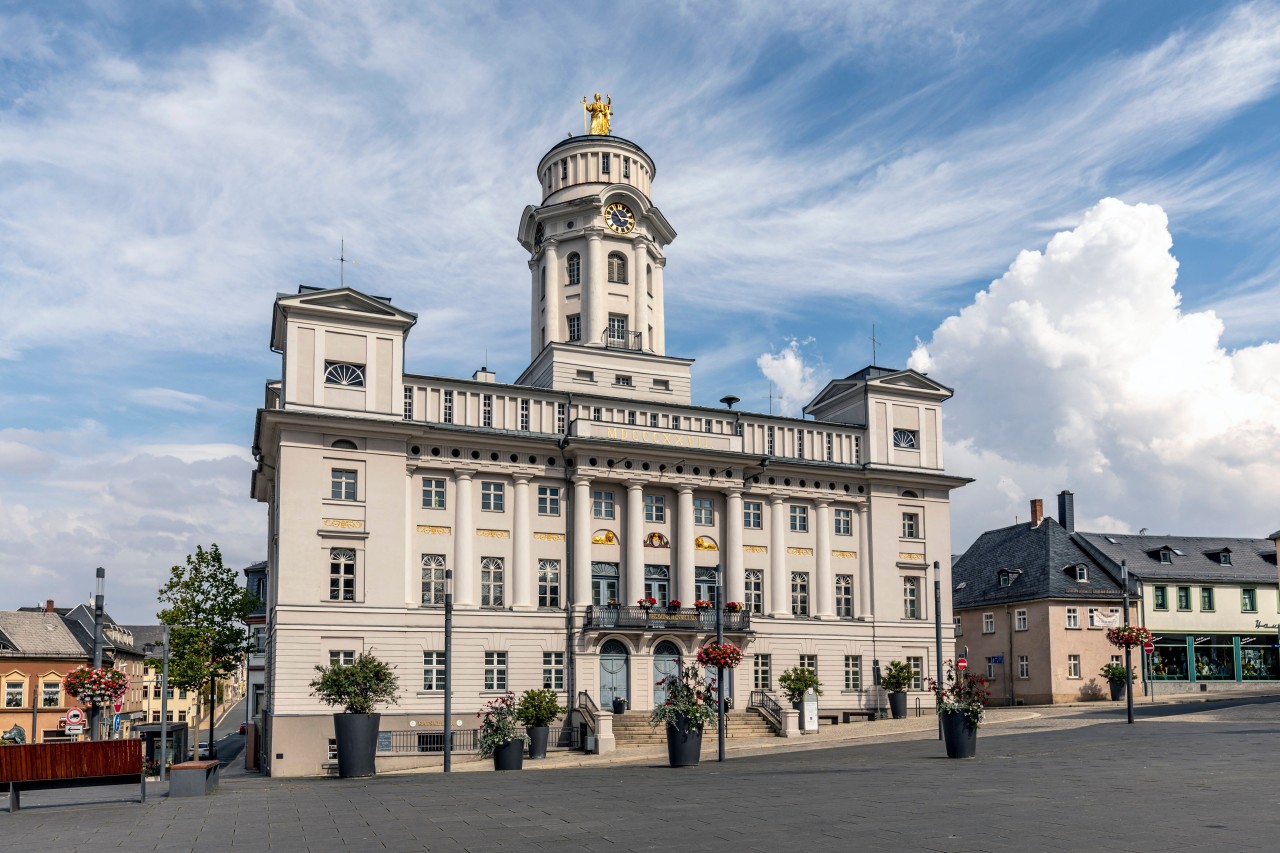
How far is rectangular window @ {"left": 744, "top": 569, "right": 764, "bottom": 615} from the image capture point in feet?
189

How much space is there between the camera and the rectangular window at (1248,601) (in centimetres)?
7399

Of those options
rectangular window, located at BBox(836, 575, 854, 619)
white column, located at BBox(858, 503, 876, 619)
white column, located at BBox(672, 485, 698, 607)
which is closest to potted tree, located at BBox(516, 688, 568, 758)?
white column, located at BBox(672, 485, 698, 607)

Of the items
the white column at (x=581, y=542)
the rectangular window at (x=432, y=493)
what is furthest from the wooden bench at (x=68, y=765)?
the white column at (x=581, y=542)

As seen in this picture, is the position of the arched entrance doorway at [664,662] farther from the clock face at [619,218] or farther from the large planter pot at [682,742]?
the clock face at [619,218]

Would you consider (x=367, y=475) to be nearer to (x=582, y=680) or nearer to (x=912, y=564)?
(x=582, y=680)


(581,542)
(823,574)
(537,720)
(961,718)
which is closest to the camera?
(961,718)

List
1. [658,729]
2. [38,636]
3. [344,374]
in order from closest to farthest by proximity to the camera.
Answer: [344,374] → [658,729] → [38,636]

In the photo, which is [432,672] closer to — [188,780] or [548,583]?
[548,583]

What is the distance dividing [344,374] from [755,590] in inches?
864

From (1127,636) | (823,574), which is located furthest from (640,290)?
(1127,636)

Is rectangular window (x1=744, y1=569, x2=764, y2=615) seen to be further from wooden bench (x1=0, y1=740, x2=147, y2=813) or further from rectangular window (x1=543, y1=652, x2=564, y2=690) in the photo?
wooden bench (x1=0, y1=740, x2=147, y2=813)

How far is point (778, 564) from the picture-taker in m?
57.9

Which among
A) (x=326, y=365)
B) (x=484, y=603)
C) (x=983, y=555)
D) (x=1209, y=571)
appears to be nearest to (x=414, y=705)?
(x=484, y=603)

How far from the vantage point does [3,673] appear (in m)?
85.3
